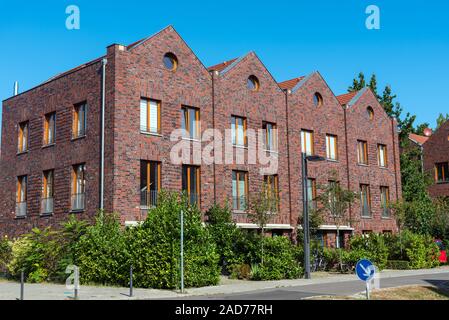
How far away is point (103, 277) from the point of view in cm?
2053

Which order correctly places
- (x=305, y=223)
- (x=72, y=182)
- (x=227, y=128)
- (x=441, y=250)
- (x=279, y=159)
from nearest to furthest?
(x=305, y=223) → (x=72, y=182) → (x=227, y=128) → (x=279, y=159) → (x=441, y=250)

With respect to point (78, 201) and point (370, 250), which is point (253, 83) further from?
point (78, 201)

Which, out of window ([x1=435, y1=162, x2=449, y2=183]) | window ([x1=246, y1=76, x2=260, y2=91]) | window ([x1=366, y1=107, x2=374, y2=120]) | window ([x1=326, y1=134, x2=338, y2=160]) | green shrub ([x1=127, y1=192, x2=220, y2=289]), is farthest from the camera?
window ([x1=435, y1=162, x2=449, y2=183])

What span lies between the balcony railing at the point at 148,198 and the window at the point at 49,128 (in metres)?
5.96

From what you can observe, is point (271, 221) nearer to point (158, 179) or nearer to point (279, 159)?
A: point (279, 159)

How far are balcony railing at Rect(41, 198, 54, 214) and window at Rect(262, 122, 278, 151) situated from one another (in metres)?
10.8

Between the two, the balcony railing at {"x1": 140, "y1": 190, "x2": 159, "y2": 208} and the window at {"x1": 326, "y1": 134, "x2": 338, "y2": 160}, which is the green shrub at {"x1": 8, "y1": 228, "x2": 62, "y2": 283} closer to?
the balcony railing at {"x1": 140, "y1": 190, "x2": 159, "y2": 208}

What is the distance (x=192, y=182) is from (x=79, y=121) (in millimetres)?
5741

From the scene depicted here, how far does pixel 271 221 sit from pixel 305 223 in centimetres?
471

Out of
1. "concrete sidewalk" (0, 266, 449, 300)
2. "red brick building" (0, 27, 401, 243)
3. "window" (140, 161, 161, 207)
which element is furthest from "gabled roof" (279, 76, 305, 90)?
"concrete sidewalk" (0, 266, 449, 300)

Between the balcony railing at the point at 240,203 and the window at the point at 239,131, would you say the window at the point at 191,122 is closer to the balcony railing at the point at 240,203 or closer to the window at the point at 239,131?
the window at the point at 239,131

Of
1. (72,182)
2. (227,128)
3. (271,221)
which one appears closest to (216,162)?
(227,128)

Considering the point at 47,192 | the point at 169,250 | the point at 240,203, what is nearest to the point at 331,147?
the point at 240,203

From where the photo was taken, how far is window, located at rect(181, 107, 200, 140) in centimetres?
2628
